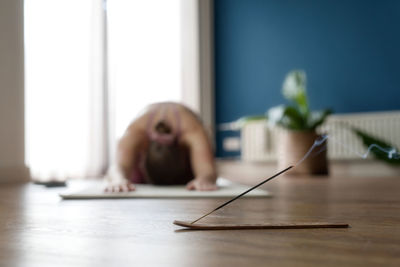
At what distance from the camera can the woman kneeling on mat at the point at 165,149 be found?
1812 mm

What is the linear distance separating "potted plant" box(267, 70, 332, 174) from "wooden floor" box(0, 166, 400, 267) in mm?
2145

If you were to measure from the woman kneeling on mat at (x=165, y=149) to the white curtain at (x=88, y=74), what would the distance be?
132 centimetres

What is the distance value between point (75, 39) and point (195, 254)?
308 centimetres

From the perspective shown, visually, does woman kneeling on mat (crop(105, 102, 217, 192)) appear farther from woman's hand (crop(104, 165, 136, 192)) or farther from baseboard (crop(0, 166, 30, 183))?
baseboard (crop(0, 166, 30, 183))

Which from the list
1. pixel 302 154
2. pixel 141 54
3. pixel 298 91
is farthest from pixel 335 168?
pixel 141 54

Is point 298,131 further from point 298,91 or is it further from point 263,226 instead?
point 263,226

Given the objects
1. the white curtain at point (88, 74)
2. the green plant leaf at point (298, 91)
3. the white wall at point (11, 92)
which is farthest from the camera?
the green plant leaf at point (298, 91)

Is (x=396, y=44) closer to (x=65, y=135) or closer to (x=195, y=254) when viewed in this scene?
(x=65, y=135)

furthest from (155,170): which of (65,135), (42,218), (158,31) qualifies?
(158,31)

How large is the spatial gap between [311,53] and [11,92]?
2737mm

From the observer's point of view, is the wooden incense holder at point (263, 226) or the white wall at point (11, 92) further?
the white wall at point (11, 92)

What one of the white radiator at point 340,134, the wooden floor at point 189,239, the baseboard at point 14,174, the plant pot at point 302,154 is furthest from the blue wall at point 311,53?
the wooden floor at point 189,239

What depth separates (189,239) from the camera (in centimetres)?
65

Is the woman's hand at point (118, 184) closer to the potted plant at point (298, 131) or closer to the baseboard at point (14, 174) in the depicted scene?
the baseboard at point (14, 174)
